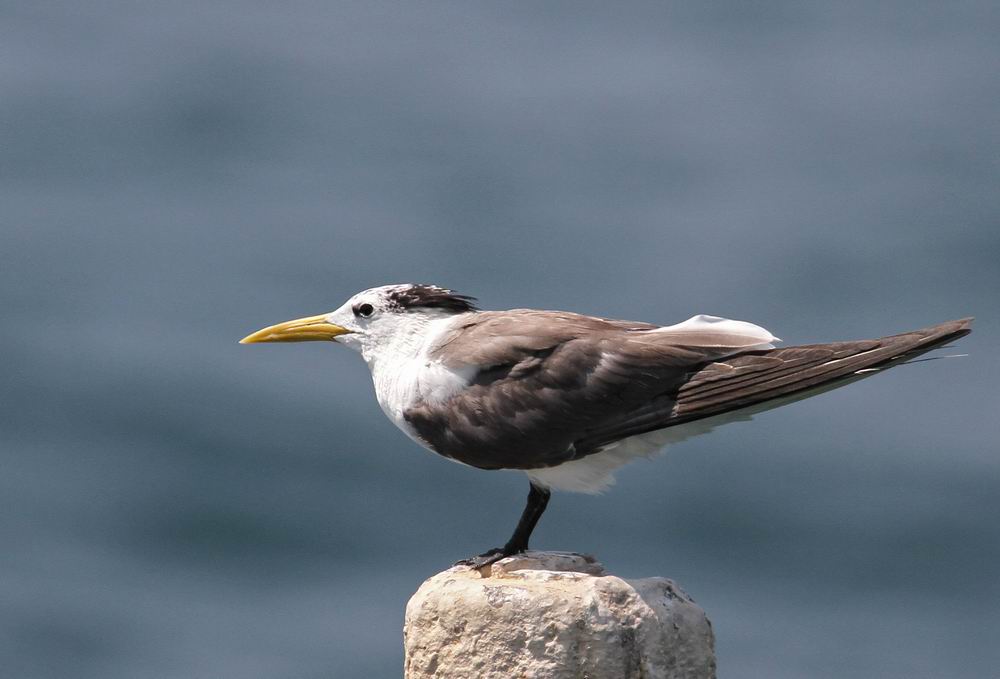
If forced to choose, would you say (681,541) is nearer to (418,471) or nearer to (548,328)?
(418,471)

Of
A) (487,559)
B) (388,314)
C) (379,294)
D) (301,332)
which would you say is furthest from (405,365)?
(487,559)

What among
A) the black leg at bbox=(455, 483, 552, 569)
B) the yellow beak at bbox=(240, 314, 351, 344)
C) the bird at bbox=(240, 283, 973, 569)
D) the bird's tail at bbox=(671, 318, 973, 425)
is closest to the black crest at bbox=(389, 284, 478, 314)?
the bird at bbox=(240, 283, 973, 569)

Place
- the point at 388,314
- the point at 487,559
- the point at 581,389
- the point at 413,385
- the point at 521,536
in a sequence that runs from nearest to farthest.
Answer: the point at 487,559
the point at 521,536
the point at 581,389
the point at 413,385
the point at 388,314

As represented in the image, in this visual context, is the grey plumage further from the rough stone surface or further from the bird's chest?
the rough stone surface

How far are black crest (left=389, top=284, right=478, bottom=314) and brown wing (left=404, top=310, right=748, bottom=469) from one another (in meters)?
0.70

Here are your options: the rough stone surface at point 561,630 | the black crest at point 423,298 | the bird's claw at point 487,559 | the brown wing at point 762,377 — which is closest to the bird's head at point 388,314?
the black crest at point 423,298

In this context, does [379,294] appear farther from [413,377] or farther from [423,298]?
[413,377]

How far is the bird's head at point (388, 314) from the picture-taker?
13.0m

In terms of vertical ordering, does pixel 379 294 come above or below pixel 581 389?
above

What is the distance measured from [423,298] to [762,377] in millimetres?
2575

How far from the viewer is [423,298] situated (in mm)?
13000

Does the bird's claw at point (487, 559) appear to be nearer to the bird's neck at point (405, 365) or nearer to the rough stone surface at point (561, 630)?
the rough stone surface at point (561, 630)

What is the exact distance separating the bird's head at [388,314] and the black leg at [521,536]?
4.65 ft

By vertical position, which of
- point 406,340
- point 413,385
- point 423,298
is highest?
point 423,298
